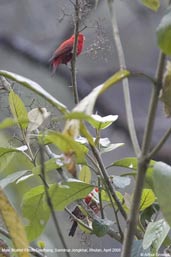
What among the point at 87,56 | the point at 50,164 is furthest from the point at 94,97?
the point at 87,56

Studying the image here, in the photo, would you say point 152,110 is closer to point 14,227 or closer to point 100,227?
point 14,227

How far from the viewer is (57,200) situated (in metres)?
0.58

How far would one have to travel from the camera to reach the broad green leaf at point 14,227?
425 millimetres

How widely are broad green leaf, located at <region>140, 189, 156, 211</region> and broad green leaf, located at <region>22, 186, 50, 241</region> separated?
0.42 feet

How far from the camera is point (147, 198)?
0.63m

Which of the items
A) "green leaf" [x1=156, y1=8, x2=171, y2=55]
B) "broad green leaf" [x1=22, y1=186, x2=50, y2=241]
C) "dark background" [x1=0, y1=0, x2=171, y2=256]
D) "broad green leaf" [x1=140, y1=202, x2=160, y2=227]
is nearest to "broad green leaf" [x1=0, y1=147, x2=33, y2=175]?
"broad green leaf" [x1=22, y1=186, x2=50, y2=241]

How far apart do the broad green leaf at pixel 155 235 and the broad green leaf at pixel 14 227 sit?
0.15m

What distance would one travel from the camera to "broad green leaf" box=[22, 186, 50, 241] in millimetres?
568

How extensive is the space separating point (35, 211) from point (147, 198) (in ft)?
0.48

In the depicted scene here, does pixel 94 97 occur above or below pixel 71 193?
above

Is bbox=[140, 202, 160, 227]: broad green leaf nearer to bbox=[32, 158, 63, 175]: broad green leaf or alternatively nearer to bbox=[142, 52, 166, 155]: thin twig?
bbox=[32, 158, 63, 175]: broad green leaf

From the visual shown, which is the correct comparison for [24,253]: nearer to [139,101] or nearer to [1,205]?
[1,205]

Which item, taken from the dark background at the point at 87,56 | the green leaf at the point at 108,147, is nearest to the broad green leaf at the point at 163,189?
the green leaf at the point at 108,147

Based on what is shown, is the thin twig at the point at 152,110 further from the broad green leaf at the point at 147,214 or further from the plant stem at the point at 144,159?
the broad green leaf at the point at 147,214
